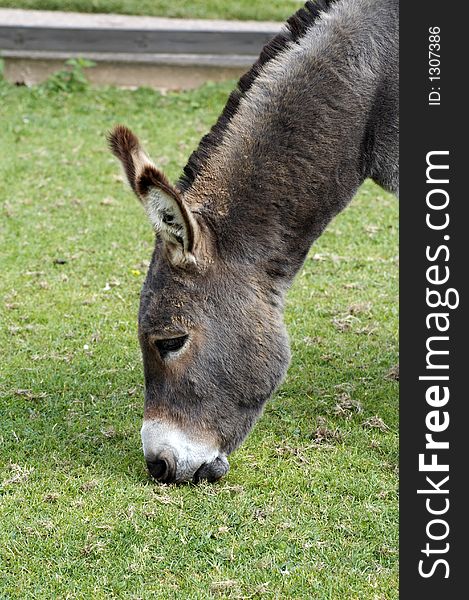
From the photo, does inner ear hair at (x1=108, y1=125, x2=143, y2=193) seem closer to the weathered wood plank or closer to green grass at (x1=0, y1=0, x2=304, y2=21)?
the weathered wood plank

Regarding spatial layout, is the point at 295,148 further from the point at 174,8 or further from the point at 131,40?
the point at 174,8

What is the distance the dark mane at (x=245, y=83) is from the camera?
461cm

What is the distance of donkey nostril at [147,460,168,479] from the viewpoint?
4.49 m

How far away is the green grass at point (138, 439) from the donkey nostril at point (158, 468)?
0.21 feet

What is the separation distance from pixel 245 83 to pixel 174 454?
6.03ft

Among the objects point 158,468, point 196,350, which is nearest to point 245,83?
point 196,350

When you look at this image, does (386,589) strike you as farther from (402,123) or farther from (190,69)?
(190,69)

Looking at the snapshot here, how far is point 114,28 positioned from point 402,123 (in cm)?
841

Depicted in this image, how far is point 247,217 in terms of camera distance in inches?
179

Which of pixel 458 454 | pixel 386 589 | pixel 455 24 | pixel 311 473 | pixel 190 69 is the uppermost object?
pixel 455 24

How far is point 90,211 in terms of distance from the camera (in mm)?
8844

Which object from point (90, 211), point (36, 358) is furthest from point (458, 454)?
point (90, 211)

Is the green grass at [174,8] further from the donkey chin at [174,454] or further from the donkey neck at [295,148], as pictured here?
the donkey chin at [174,454]

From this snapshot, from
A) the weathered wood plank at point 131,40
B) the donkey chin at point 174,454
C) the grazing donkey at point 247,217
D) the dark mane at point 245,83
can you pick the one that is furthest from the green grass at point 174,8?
the donkey chin at point 174,454
